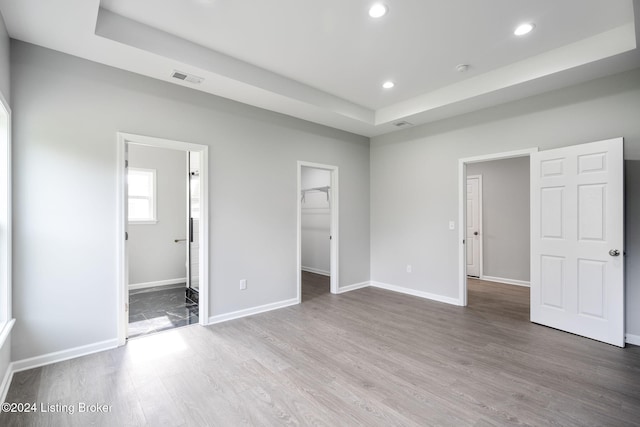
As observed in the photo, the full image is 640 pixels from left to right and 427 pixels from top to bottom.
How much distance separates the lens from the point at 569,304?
3.37 m

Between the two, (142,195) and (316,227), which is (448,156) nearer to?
(316,227)

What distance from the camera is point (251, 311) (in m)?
4.03

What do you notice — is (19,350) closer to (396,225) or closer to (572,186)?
(396,225)

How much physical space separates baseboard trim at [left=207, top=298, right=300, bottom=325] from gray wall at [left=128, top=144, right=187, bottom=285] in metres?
2.50

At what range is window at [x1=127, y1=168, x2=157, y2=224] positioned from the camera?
546 cm

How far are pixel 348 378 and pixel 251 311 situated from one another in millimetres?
1924

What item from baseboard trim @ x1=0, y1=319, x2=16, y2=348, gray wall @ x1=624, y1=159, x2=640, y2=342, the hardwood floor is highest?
gray wall @ x1=624, y1=159, x2=640, y2=342

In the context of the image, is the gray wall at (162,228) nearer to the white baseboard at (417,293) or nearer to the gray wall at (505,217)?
the white baseboard at (417,293)

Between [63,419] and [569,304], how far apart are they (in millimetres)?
4652

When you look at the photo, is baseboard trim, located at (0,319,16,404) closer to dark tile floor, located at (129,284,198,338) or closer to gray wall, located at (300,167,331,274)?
dark tile floor, located at (129,284,198,338)

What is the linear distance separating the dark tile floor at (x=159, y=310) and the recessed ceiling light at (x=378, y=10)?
3.76 metres

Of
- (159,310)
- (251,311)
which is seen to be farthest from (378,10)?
(159,310)

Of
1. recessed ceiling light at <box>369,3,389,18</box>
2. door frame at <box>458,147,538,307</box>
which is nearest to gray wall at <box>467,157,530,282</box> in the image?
door frame at <box>458,147,538,307</box>

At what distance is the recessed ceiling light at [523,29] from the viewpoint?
2.68 m
